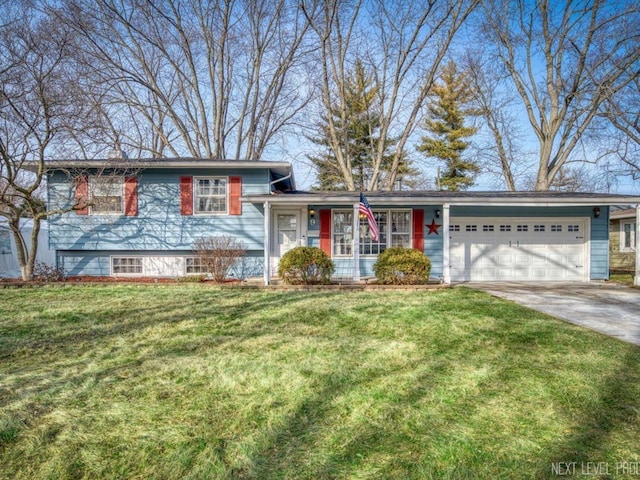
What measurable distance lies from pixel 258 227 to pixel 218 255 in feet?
5.13

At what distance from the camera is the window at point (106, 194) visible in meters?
10.8

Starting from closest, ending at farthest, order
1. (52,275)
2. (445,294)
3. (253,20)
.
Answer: (445,294) → (52,275) → (253,20)

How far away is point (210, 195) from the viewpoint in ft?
36.1

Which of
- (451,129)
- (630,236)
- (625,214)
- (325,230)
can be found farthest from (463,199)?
(451,129)

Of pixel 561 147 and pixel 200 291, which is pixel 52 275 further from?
pixel 561 147

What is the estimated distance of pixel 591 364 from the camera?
3.74 meters

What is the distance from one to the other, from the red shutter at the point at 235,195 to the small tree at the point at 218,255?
0.93m

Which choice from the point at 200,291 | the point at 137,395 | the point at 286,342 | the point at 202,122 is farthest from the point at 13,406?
the point at 202,122

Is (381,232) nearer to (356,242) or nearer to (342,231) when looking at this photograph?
(342,231)

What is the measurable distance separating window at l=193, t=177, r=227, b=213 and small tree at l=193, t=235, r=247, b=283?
101cm

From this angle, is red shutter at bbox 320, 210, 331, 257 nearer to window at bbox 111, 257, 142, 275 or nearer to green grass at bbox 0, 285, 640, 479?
green grass at bbox 0, 285, 640, 479

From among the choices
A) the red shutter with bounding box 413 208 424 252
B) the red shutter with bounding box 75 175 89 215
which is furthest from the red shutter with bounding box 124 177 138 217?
the red shutter with bounding box 413 208 424 252

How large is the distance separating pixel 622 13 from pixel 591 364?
16410mm

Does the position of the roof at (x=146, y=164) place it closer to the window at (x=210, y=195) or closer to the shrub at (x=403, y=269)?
the window at (x=210, y=195)
